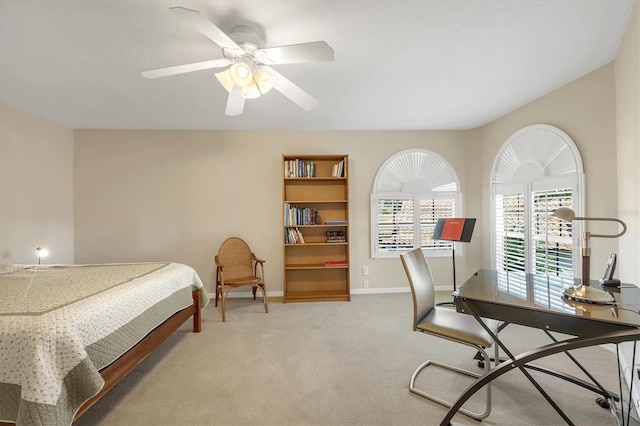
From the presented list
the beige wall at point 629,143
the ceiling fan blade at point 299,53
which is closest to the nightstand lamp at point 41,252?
the ceiling fan blade at point 299,53

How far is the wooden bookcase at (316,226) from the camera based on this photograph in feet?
12.6

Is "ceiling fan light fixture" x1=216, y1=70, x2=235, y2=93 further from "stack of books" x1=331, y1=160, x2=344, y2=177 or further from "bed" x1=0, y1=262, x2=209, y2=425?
"stack of books" x1=331, y1=160, x2=344, y2=177

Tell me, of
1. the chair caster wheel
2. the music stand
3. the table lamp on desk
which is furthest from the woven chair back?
the chair caster wheel

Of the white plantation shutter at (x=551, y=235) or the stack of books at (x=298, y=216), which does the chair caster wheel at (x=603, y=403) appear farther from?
the stack of books at (x=298, y=216)

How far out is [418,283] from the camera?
1956mm

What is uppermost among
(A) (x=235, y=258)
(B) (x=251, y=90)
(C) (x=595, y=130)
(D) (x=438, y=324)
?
(B) (x=251, y=90)

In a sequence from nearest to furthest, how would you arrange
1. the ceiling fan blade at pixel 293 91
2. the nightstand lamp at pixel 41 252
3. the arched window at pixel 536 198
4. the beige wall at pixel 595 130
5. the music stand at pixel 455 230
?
the ceiling fan blade at pixel 293 91 → the beige wall at pixel 595 130 → the arched window at pixel 536 198 → the nightstand lamp at pixel 41 252 → the music stand at pixel 455 230

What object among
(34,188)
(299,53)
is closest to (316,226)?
(299,53)

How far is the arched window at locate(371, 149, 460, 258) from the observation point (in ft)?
13.5

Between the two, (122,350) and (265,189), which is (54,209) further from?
(122,350)

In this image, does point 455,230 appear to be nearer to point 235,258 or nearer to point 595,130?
point 595,130

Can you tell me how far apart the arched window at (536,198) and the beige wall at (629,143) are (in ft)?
1.39

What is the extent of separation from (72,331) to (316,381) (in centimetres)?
150

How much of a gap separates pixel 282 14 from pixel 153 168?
320 centimetres
